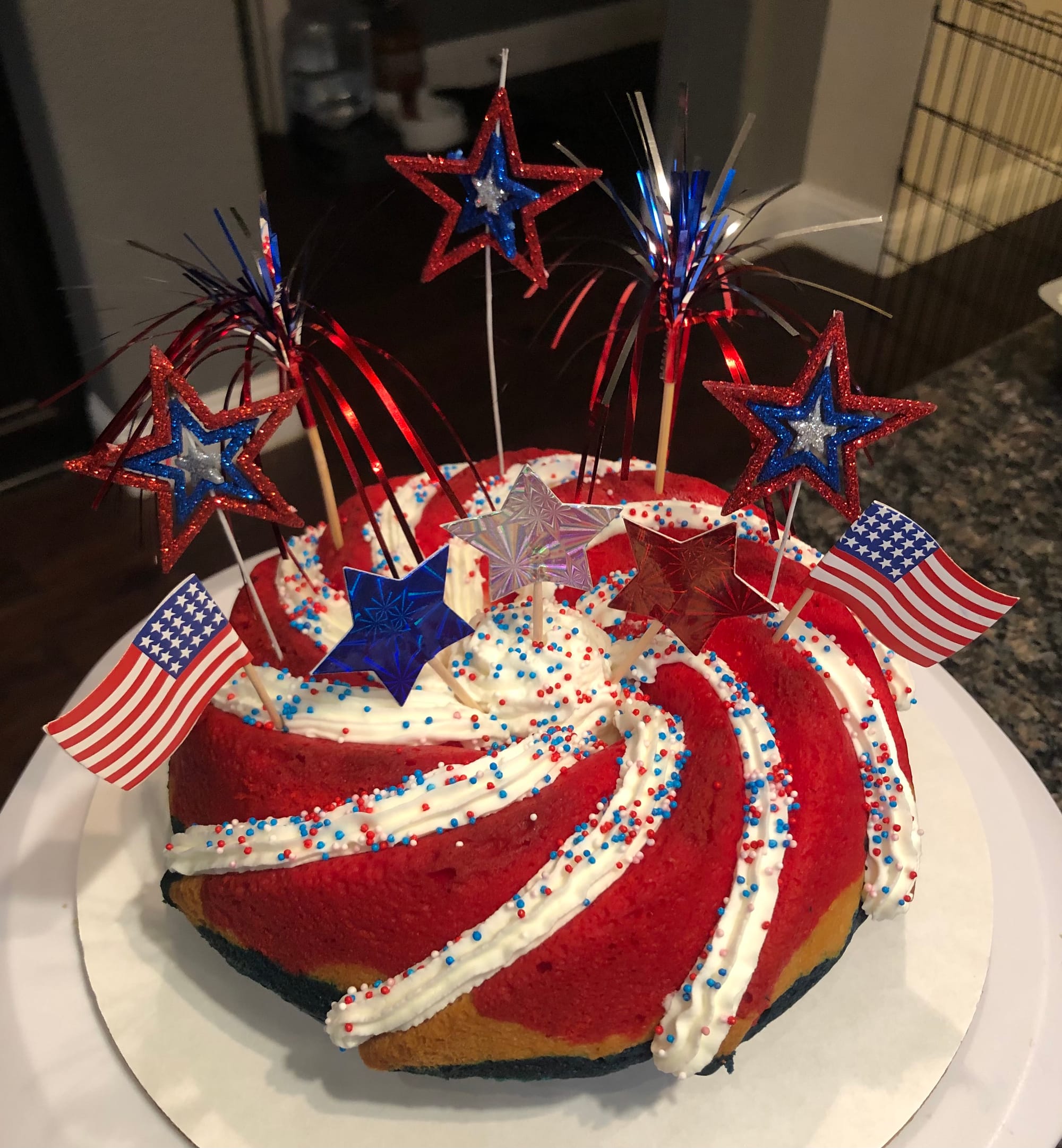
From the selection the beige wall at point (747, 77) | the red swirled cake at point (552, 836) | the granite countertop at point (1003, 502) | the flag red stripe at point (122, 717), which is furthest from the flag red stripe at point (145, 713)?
the beige wall at point (747, 77)

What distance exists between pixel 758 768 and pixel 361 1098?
2.02ft

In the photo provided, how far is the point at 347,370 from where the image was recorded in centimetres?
254

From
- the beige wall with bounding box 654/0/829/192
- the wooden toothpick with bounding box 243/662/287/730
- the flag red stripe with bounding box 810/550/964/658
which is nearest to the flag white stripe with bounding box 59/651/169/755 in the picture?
the wooden toothpick with bounding box 243/662/287/730

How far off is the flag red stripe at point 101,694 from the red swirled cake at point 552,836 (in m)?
0.19

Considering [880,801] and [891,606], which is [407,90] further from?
[880,801]

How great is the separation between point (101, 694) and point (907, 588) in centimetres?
88

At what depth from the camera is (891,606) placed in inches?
48.2

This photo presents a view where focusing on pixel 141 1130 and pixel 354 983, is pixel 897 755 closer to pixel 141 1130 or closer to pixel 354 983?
pixel 354 983

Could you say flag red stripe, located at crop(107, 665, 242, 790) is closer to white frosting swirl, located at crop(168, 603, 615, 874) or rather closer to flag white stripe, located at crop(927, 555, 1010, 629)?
white frosting swirl, located at crop(168, 603, 615, 874)

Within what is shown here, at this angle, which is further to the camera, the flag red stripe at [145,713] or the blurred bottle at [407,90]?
the blurred bottle at [407,90]

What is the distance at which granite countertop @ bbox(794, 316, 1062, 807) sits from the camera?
2.04m

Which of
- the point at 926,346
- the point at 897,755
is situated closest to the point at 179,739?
the point at 897,755

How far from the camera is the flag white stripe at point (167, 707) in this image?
1.17 metres

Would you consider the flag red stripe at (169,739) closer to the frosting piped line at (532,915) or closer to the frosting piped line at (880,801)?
the frosting piped line at (532,915)
